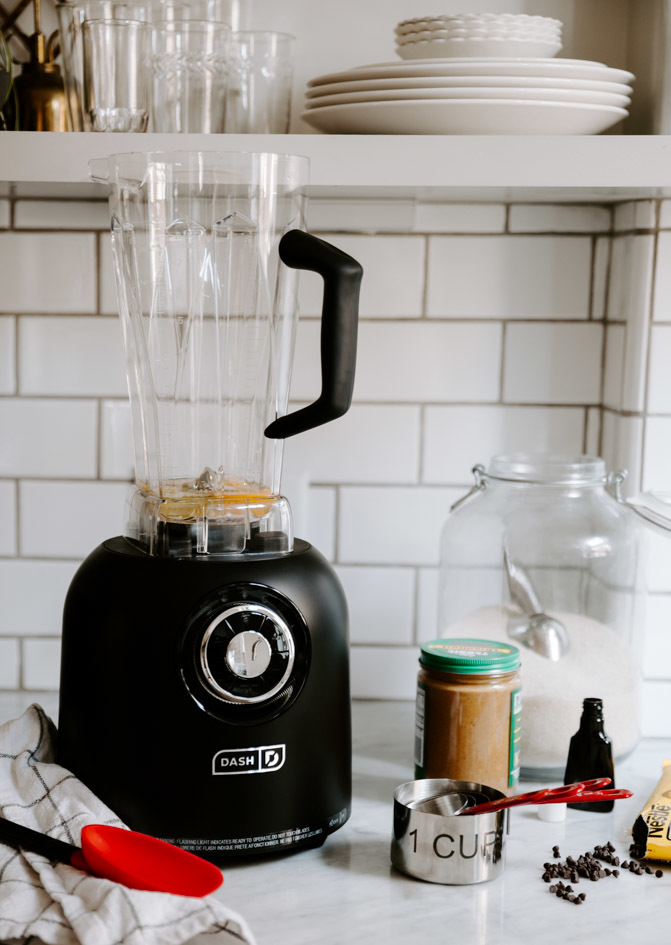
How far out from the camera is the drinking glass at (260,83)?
1036 millimetres

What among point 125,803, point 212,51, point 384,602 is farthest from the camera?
point 384,602

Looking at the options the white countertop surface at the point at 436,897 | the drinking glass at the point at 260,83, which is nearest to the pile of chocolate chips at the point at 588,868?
the white countertop surface at the point at 436,897

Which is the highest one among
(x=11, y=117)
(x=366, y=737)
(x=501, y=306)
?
(x=11, y=117)

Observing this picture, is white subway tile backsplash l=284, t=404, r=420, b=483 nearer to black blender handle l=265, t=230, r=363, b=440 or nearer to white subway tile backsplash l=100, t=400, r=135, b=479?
white subway tile backsplash l=100, t=400, r=135, b=479

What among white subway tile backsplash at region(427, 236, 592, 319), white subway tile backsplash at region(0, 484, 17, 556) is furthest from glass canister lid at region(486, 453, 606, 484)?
white subway tile backsplash at region(0, 484, 17, 556)

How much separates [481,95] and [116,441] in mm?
545

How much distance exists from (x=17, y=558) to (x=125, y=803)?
0.50 m

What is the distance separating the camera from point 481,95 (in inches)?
36.6

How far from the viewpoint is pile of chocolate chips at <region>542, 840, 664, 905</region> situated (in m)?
0.81

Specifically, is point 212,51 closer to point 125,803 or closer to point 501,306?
point 501,306

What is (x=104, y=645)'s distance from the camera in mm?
792

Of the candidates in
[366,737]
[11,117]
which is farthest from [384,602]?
[11,117]

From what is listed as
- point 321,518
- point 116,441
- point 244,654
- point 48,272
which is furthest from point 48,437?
point 244,654

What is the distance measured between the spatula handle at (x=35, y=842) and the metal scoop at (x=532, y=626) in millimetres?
468
